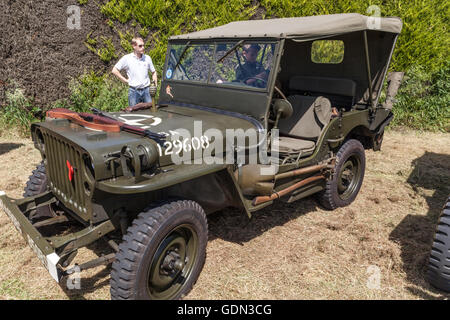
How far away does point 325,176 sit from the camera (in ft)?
12.7

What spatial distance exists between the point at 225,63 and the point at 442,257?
7.87ft

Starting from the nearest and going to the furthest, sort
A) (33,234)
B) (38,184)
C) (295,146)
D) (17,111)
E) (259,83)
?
(33,234)
(38,184)
(259,83)
(295,146)
(17,111)

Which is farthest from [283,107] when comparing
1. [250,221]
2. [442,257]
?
[442,257]

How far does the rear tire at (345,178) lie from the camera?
4.00 meters

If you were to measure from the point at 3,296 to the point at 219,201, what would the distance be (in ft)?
5.71

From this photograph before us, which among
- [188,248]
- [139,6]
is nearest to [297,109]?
[188,248]

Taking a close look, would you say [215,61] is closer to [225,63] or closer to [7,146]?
[225,63]

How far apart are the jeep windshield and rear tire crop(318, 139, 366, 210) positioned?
1395mm

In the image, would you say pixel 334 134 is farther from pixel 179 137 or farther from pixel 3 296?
pixel 3 296

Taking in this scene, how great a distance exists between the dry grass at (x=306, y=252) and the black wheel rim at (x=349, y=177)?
19 centimetres

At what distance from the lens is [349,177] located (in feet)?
14.1

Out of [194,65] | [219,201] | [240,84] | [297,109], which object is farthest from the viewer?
[297,109]

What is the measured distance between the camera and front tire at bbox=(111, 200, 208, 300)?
2301 mm

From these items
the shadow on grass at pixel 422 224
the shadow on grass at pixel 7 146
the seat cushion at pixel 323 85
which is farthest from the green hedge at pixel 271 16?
the seat cushion at pixel 323 85
